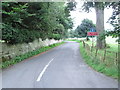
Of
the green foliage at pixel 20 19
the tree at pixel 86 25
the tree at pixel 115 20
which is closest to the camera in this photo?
the tree at pixel 115 20

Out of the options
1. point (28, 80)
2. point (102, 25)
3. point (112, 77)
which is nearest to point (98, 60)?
point (112, 77)

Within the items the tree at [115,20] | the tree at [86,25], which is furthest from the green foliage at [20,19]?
the tree at [86,25]

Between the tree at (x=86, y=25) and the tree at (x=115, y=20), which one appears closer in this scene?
the tree at (x=115, y=20)

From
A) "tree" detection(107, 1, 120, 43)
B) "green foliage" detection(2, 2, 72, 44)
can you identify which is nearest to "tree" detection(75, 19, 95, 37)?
"green foliage" detection(2, 2, 72, 44)

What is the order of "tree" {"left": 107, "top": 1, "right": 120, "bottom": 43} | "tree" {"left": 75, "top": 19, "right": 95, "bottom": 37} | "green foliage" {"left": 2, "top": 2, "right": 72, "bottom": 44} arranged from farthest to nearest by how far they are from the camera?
"tree" {"left": 75, "top": 19, "right": 95, "bottom": 37} → "green foliage" {"left": 2, "top": 2, "right": 72, "bottom": 44} → "tree" {"left": 107, "top": 1, "right": 120, "bottom": 43}

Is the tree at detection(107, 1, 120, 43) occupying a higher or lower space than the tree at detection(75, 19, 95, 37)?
lower

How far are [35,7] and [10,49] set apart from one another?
5636 millimetres

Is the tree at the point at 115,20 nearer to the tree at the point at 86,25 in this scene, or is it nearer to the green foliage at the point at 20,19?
the green foliage at the point at 20,19

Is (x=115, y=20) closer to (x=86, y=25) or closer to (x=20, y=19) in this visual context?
(x=20, y=19)

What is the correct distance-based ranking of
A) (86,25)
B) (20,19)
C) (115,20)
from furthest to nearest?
1. (86,25)
2. (20,19)
3. (115,20)

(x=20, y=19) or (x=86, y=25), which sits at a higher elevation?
(x=86, y=25)

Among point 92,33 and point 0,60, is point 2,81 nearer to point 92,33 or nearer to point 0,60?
point 0,60

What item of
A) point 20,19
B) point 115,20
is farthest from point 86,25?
point 115,20

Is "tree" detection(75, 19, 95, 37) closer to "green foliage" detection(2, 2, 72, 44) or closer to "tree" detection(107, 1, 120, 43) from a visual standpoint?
"green foliage" detection(2, 2, 72, 44)
